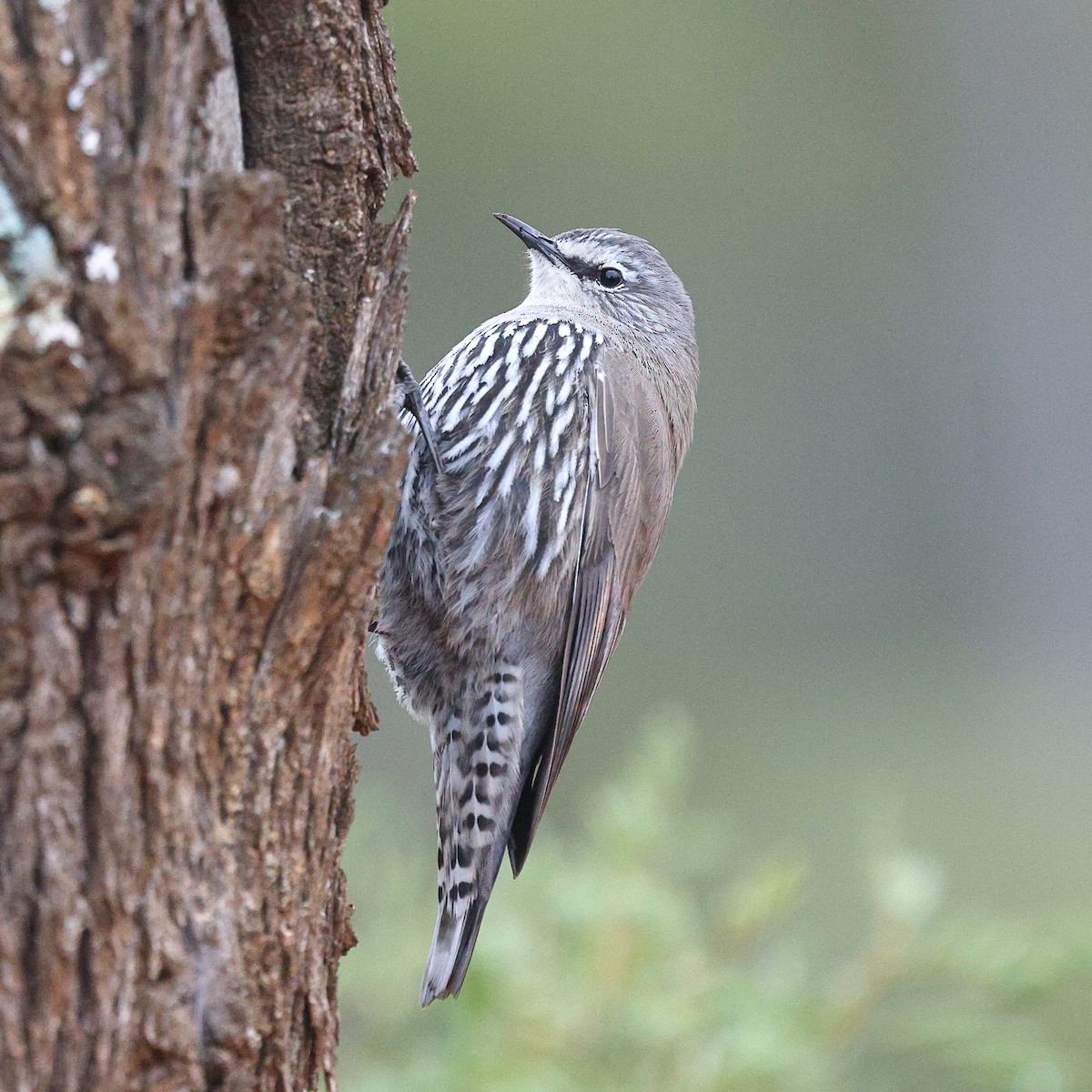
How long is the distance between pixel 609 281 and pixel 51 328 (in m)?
2.31

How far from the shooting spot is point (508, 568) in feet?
9.30

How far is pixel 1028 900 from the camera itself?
25.3ft

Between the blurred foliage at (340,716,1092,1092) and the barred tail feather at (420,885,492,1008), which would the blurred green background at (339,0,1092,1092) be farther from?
the barred tail feather at (420,885,492,1008)

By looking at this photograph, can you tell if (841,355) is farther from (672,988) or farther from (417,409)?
(417,409)

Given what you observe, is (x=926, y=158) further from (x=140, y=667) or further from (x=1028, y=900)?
(x=140, y=667)

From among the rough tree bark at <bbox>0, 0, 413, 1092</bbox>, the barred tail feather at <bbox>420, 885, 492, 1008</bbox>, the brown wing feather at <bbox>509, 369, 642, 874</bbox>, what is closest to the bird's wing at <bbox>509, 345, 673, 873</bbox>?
the brown wing feather at <bbox>509, 369, 642, 874</bbox>

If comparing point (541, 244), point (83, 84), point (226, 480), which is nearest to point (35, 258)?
point (83, 84)

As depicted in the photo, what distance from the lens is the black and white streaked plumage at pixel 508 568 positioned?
280 centimetres

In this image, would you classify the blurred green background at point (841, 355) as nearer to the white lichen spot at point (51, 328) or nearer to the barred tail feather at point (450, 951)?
the barred tail feather at point (450, 951)

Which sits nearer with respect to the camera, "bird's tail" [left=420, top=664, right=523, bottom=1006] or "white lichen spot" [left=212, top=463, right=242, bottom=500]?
"white lichen spot" [left=212, top=463, right=242, bottom=500]

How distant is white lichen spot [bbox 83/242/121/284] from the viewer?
1337 millimetres

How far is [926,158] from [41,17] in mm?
9311

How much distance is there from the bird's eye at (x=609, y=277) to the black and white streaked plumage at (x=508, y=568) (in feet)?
1.28

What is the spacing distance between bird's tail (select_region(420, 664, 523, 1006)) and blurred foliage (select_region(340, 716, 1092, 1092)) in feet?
0.81
